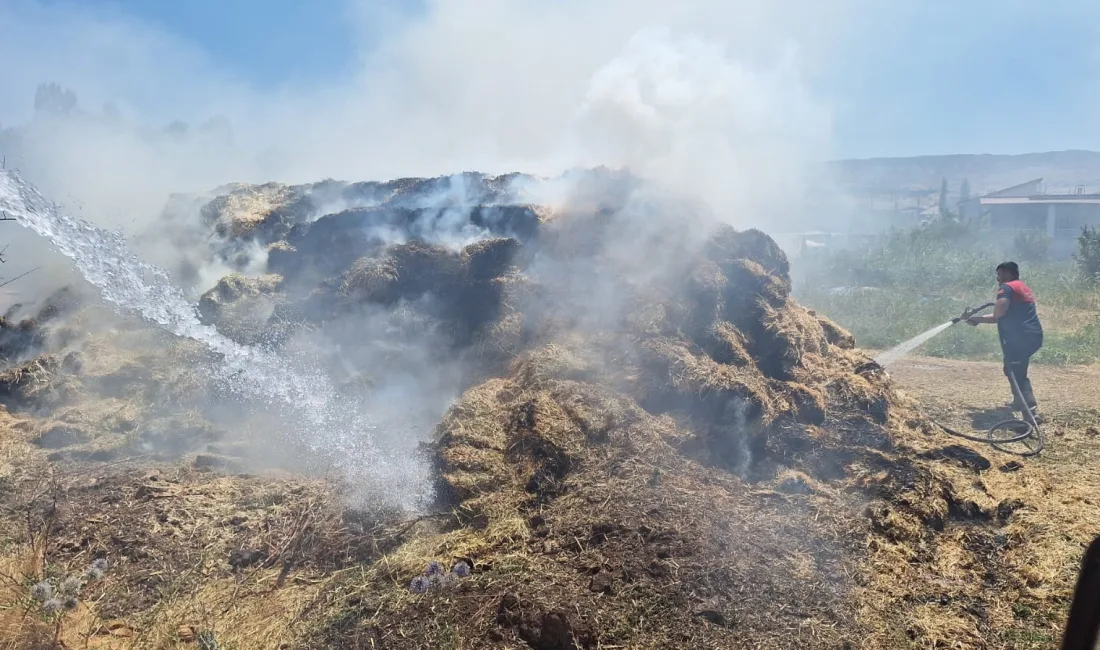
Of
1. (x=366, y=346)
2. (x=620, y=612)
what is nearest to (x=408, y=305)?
(x=366, y=346)

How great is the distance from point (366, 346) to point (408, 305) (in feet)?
2.69

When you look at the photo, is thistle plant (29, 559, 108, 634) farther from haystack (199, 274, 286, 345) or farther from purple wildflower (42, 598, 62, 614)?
haystack (199, 274, 286, 345)

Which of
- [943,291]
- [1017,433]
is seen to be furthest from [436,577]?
[943,291]

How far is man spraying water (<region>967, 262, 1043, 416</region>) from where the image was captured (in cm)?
766

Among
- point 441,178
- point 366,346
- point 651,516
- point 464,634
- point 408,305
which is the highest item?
point 441,178

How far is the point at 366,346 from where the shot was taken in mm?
8492

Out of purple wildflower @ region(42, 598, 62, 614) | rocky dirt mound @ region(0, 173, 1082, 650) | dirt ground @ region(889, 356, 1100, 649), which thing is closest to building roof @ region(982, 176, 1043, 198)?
dirt ground @ region(889, 356, 1100, 649)

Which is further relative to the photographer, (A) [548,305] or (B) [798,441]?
(A) [548,305]

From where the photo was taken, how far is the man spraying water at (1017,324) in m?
7.66

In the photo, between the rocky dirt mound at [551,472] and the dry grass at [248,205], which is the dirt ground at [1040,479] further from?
the dry grass at [248,205]

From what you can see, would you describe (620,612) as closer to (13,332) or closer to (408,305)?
(408,305)

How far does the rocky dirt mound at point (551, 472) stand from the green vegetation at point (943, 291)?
6543 mm

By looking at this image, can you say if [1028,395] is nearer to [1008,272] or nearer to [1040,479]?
[1008,272]

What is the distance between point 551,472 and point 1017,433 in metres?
5.98
